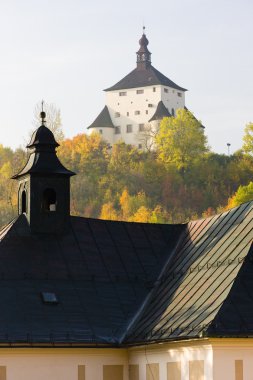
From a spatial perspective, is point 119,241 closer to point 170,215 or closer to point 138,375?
point 138,375

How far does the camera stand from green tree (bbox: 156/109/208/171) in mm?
182125

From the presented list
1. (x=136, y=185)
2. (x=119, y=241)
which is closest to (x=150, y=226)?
(x=119, y=241)

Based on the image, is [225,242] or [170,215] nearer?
[225,242]

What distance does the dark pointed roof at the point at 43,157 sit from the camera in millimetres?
45969

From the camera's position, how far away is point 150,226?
4734 cm

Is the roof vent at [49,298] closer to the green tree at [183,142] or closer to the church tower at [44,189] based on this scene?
Answer: the church tower at [44,189]

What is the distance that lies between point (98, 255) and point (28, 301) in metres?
4.01

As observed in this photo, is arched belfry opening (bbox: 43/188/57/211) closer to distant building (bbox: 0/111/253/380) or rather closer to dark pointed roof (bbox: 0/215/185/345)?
distant building (bbox: 0/111/253/380)

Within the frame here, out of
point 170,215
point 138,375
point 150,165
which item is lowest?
point 138,375

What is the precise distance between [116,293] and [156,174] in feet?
447

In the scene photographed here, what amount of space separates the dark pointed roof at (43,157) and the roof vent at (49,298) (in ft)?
17.4

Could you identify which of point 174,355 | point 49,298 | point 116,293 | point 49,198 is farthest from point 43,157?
point 174,355

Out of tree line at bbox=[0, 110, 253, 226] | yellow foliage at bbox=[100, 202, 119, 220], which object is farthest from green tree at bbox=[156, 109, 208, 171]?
yellow foliage at bbox=[100, 202, 119, 220]

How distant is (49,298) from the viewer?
42000mm
